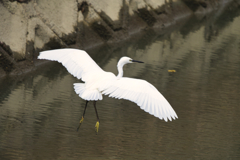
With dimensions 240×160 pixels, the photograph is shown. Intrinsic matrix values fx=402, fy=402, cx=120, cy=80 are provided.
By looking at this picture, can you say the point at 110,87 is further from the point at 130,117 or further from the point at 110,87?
the point at 130,117

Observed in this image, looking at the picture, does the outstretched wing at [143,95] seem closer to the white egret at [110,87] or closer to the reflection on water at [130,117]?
the white egret at [110,87]

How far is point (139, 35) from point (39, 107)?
8.35m

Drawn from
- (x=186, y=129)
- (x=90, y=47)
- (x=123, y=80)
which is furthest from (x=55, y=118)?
(x=90, y=47)


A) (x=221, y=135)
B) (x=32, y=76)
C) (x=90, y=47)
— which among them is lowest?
(x=221, y=135)

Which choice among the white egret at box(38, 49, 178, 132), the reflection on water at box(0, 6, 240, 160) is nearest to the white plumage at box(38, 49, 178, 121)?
the white egret at box(38, 49, 178, 132)

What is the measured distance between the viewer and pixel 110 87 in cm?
625

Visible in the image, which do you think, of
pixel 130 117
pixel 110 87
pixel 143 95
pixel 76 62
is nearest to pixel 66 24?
pixel 76 62

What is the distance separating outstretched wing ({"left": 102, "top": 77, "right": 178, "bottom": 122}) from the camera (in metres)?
5.63

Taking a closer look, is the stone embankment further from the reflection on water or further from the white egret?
the white egret

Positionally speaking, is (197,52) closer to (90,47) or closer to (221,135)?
(90,47)

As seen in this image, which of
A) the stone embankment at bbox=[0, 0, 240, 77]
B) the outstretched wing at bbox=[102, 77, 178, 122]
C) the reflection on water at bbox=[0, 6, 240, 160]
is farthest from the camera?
the stone embankment at bbox=[0, 0, 240, 77]

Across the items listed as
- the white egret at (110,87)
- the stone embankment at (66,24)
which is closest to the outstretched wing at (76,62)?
the white egret at (110,87)

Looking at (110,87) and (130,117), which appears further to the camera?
(130,117)

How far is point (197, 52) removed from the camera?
1338cm
